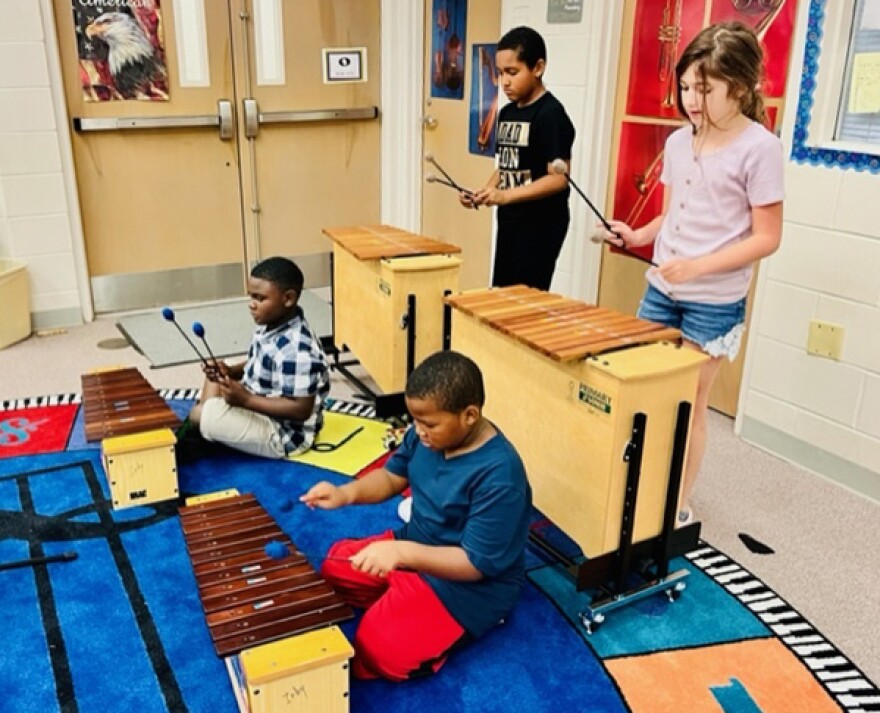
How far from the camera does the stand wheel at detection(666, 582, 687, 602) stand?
215 centimetres

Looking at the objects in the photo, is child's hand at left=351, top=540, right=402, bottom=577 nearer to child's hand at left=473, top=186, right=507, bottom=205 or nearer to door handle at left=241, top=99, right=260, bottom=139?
child's hand at left=473, top=186, right=507, bottom=205

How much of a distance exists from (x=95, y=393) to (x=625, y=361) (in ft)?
6.17

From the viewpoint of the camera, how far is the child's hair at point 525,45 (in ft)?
8.54

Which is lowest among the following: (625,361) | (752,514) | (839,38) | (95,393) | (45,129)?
(752,514)

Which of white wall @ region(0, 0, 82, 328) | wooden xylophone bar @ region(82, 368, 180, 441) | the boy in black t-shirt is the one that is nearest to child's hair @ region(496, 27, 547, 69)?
the boy in black t-shirt

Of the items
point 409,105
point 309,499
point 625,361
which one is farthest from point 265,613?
point 409,105

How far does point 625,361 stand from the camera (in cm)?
188

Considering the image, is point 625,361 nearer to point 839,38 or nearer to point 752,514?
point 752,514

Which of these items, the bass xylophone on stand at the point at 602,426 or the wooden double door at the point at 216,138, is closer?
the bass xylophone on stand at the point at 602,426

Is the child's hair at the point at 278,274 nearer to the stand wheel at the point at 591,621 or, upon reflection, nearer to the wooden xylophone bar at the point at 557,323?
the wooden xylophone bar at the point at 557,323

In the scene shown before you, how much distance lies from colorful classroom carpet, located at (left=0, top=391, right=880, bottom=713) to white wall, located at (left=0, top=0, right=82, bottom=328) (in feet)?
6.24

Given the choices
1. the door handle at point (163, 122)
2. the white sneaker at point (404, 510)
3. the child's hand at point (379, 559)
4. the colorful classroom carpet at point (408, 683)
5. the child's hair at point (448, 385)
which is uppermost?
the door handle at point (163, 122)

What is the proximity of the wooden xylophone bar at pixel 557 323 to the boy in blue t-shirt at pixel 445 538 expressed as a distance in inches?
10.5

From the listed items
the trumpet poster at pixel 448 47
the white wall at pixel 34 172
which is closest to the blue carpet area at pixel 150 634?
the white wall at pixel 34 172
